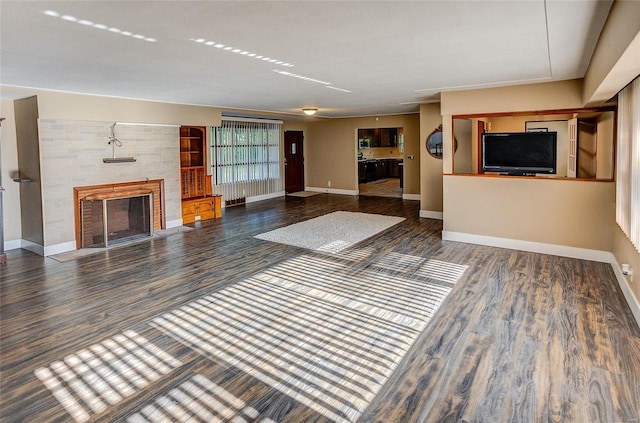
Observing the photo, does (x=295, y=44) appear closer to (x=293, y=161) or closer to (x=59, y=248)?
(x=59, y=248)

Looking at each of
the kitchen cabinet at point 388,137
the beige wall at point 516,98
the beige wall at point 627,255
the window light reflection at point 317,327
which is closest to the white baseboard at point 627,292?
the beige wall at point 627,255

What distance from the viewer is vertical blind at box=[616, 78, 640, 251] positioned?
3.27 metres

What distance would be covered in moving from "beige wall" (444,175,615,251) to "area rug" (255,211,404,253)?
144 centimetres

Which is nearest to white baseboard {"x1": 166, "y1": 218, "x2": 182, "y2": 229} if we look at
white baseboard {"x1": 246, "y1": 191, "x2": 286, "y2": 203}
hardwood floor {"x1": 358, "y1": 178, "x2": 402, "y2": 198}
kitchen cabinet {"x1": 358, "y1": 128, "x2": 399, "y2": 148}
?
white baseboard {"x1": 246, "y1": 191, "x2": 286, "y2": 203}

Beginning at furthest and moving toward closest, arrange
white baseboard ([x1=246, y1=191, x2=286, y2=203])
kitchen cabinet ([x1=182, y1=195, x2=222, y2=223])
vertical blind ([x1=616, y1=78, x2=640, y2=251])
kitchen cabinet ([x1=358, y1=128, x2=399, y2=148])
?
kitchen cabinet ([x1=358, y1=128, x2=399, y2=148]), white baseboard ([x1=246, y1=191, x2=286, y2=203]), kitchen cabinet ([x1=182, y1=195, x2=222, y2=223]), vertical blind ([x1=616, y1=78, x2=640, y2=251])

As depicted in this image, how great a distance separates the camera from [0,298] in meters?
3.98

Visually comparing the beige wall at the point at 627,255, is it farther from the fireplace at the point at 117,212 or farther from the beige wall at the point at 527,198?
the fireplace at the point at 117,212

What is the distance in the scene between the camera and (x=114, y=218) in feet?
20.5

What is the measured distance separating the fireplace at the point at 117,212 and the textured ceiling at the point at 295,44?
159cm

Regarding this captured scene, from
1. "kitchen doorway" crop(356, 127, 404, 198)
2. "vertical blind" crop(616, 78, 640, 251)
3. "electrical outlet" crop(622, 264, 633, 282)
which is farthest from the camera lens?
"kitchen doorway" crop(356, 127, 404, 198)

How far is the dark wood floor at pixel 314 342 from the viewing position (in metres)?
2.27

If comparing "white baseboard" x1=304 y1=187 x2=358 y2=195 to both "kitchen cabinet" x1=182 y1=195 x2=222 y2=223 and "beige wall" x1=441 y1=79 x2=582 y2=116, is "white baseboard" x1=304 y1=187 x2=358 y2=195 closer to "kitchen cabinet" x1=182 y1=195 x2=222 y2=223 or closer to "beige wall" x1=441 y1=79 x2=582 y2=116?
"kitchen cabinet" x1=182 y1=195 x2=222 y2=223

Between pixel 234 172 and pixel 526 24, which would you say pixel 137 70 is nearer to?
pixel 526 24

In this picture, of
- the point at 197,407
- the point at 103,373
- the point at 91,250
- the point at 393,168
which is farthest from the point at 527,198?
the point at 393,168
